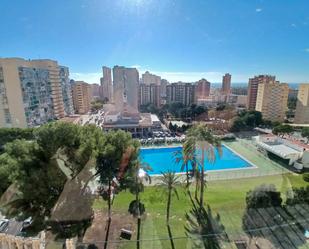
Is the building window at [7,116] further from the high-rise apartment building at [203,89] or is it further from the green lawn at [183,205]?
the high-rise apartment building at [203,89]

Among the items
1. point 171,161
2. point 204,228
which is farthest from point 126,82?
point 204,228

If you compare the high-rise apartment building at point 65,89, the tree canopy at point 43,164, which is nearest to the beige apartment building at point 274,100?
the high-rise apartment building at point 65,89

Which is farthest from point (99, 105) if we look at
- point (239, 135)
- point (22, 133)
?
point (239, 135)

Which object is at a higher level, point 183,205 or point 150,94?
point 150,94

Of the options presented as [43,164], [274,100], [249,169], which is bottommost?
[249,169]

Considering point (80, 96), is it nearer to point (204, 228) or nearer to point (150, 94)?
point (150, 94)

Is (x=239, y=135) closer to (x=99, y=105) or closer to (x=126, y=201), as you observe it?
(x=126, y=201)
